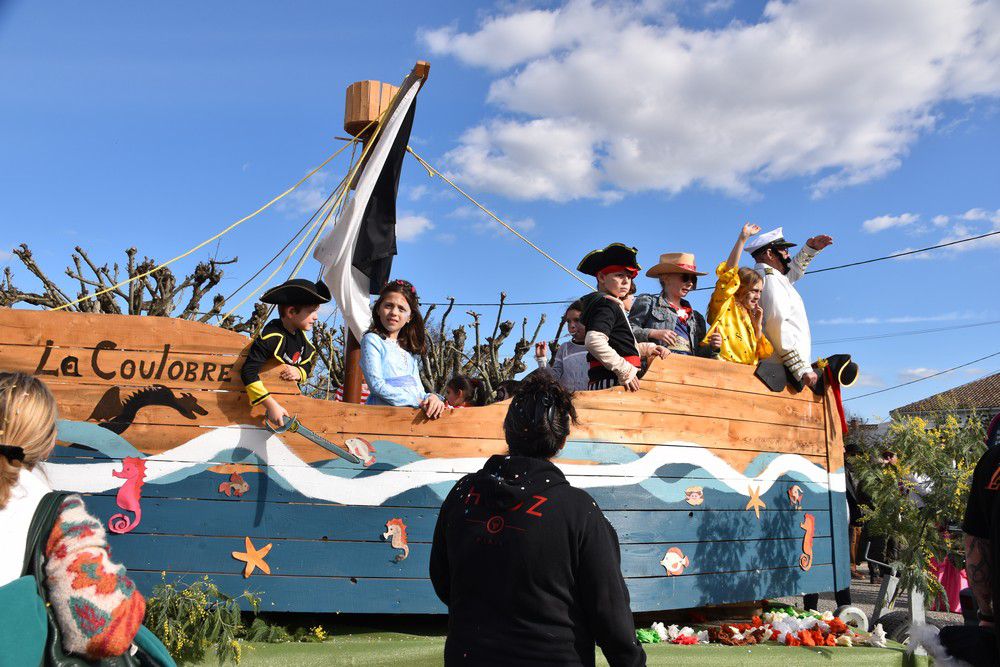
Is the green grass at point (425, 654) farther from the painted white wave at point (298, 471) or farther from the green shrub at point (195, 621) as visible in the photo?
the painted white wave at point (298, 471)

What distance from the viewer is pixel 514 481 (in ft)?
6.69

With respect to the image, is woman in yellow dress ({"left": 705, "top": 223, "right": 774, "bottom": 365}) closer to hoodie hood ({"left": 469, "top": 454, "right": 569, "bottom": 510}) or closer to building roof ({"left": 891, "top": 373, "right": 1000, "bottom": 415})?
hoodie hood ({"left": 469, "top": 454, "right": 569, "bottom": 510})

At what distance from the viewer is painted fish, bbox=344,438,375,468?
3941 millimetres

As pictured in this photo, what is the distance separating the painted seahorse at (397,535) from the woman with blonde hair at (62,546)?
2243 mm

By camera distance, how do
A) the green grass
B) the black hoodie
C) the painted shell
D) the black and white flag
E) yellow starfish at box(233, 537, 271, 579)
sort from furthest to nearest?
the black and white flag < the painted shell < yellow starfish at box(233, 537, 271, 579) < the green grass < the black hoodie

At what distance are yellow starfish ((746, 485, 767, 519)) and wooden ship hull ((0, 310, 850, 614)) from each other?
69 centimetres

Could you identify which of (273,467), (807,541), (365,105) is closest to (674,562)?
(807,541)

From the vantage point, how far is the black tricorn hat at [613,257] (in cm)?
469

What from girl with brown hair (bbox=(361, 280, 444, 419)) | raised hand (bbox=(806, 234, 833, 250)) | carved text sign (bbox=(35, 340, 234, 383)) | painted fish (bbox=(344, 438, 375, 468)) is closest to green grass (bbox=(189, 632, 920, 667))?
painted fish (bbox=(344, 438, 375, 468))

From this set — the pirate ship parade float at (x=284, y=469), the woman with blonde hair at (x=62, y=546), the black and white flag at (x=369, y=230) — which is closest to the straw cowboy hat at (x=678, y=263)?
the pirate ship parade float at (x=284, y=469)

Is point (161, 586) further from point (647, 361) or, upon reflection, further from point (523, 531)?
point (647, 361)

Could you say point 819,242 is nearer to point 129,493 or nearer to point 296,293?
point 296,293

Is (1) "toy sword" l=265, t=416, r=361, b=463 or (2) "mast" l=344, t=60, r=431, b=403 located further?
(2) "mast" l=344, t=60, r=431, b=403

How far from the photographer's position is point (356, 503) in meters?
3.92
